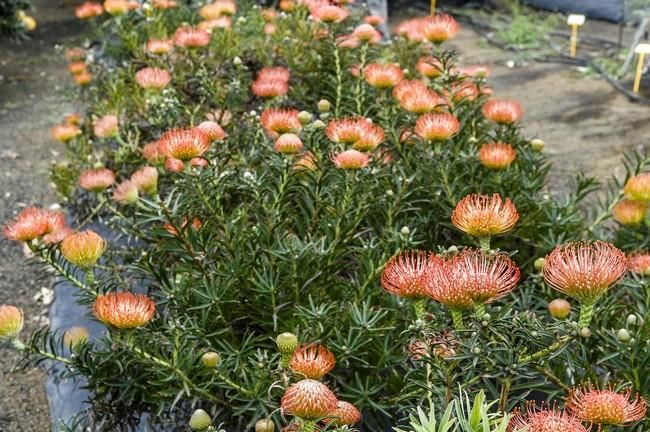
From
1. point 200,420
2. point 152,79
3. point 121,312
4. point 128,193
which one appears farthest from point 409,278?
point 152,79

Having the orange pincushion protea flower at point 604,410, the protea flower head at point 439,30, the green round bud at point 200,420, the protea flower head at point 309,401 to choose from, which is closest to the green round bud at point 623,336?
the orange pincushion protea flower at point 604,410

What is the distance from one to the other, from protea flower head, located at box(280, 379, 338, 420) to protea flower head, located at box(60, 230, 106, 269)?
2.81 ft

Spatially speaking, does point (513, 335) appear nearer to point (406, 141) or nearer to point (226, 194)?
point (226, 194)

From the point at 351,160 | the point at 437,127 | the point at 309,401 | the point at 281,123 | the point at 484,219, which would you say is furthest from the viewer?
the point at 281,123

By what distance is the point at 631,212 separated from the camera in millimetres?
2441

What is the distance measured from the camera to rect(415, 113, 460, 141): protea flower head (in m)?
2.27

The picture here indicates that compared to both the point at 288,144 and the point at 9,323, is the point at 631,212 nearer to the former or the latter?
the point at 288,144

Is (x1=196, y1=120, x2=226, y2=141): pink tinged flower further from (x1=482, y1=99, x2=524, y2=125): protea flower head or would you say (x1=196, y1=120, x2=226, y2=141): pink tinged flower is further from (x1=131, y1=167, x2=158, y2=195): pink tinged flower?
(x1=482, y1=99, x2=524, y2=125): protea flower head

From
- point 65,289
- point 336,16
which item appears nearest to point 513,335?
point 336,16

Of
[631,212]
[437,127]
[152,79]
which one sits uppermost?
[437,127]

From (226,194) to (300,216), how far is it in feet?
0.77

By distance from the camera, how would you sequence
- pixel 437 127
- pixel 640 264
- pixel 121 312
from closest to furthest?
pixel 121 312 < pixel 640 264 < pixel 437 127

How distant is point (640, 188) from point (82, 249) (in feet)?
5.07

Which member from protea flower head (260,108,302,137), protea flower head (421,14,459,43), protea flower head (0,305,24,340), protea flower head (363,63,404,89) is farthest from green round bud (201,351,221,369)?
protea flower head (421,14,459,43)
